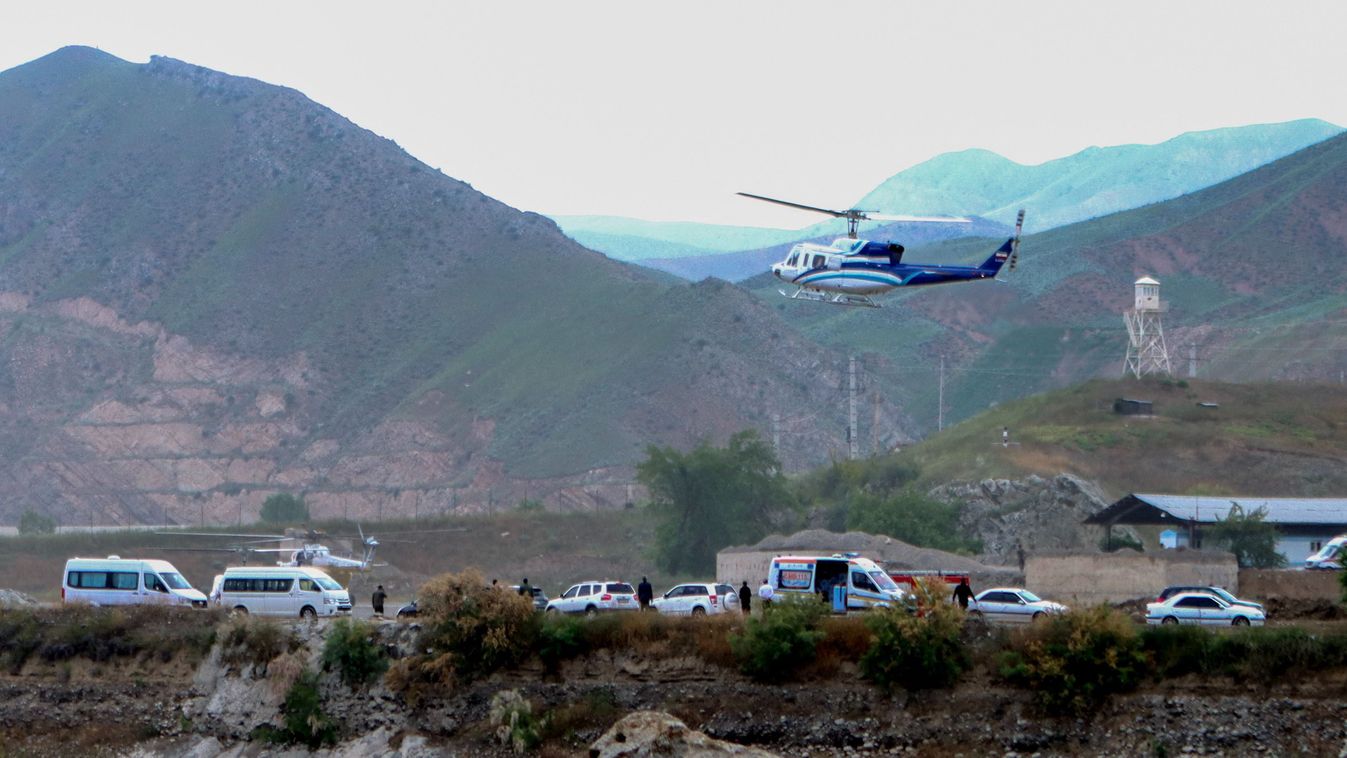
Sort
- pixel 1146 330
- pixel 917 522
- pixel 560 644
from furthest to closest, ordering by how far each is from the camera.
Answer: pixel 1146 330 < pixel 917 522 < pixel 560 644

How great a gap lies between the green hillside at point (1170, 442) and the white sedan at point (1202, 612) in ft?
156

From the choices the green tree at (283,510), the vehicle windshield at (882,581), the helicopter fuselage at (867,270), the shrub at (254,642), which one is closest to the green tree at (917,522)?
the helicopter fuselage at (867,270)

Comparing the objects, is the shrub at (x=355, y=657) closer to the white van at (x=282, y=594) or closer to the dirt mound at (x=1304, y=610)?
the white van at (x=282, y=594)

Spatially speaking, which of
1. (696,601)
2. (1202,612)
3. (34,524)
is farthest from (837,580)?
(34,524)

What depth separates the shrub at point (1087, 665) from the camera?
35.2 m

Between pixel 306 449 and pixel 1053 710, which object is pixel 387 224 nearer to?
pixel 306 449

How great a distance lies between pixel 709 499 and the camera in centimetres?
9925

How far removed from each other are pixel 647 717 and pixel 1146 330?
339 ft

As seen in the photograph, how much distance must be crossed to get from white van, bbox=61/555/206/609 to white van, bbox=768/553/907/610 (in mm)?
15309

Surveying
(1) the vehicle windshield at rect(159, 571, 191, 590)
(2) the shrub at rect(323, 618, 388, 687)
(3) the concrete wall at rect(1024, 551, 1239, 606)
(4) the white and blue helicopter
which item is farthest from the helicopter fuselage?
(2) the shrub at rect(323, 618, 388, 687)

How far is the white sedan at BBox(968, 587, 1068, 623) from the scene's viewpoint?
42244mm

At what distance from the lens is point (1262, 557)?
68.4 m

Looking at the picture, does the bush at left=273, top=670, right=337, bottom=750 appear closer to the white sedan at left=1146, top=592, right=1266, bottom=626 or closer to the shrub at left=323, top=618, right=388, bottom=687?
the shrub at left=323, top=618, right=388, bottom=687

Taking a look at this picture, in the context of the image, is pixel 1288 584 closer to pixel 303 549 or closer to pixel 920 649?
pixel 920 649
